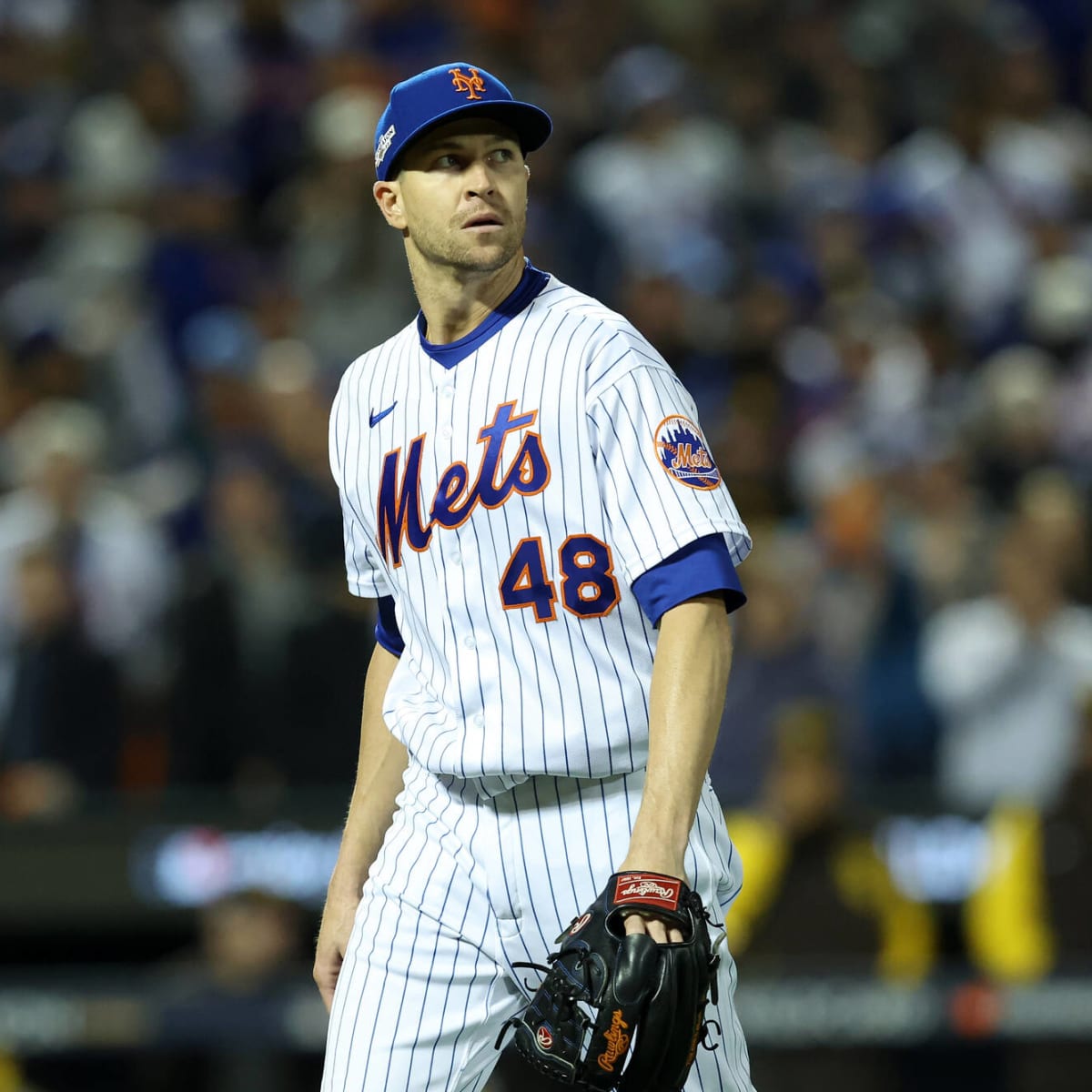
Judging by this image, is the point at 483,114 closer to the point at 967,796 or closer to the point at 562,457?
the point at 562,457

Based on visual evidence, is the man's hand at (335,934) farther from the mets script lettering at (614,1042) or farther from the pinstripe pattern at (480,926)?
the mets script lettering at (614,1042)

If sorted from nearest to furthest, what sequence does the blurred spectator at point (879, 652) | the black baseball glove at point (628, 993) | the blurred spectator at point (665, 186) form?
the black baseball glove at point (628, 993)
the blurred spectator at point (879, 652)
the blurred spectator at point (665, 186)

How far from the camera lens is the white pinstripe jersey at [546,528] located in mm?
2910

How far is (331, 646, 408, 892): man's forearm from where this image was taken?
3383 mm


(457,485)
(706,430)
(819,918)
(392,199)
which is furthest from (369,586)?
(706,430)

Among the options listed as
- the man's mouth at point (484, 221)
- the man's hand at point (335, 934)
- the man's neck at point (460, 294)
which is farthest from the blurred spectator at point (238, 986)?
the man's mouth at point (484, 221)

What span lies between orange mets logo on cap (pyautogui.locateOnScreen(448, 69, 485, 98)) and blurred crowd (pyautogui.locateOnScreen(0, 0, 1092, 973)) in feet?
11.1

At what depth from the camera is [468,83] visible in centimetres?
306

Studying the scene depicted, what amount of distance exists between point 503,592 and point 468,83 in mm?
768

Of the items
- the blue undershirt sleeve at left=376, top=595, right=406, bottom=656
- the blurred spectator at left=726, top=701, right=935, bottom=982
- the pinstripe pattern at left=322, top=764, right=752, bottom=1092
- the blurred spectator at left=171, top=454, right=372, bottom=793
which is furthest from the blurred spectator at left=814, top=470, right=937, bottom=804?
the pinstripe pattern at left=322, top=764, right=752, bottom=1092

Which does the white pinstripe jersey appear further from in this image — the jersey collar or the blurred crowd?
the blurred crowd

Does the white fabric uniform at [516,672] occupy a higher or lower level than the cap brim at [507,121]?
lower

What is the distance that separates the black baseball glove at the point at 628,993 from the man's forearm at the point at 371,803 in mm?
610

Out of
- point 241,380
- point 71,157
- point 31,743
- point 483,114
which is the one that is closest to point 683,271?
point 241,380
